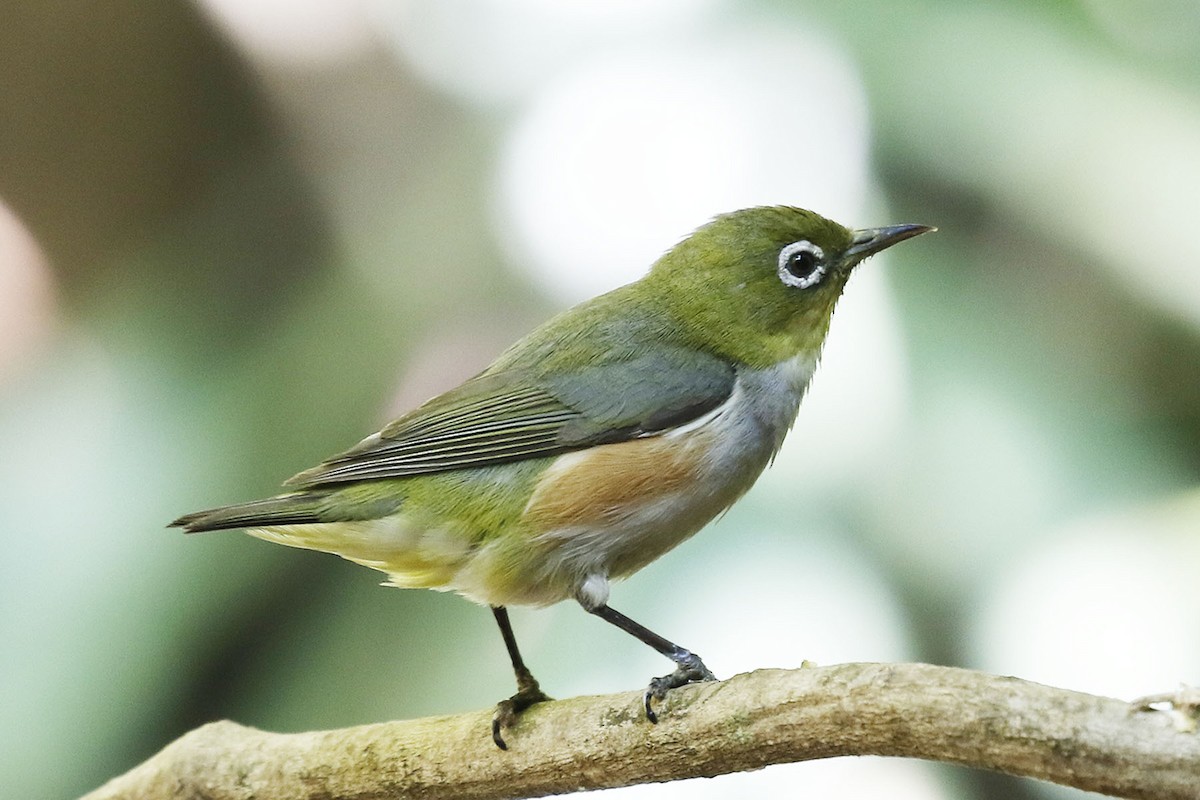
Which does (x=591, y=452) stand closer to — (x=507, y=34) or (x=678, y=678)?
(x=678, y=678)

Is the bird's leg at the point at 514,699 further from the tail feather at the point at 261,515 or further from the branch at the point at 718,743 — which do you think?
the tail feather at the point at 261,515

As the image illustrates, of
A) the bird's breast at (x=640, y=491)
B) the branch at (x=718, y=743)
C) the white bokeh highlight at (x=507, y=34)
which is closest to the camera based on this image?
the branch at (x=718, y=743)

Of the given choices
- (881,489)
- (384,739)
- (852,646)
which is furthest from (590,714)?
(881,489)

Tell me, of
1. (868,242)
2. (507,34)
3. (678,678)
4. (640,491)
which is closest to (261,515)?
(640,491)

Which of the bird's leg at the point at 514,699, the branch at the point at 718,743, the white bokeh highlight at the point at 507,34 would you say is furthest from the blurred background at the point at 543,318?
the branch at the point at 718,743

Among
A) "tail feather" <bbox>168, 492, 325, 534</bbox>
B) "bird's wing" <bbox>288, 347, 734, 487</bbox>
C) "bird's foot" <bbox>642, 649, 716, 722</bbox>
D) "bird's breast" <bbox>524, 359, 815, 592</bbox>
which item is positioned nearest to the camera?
"bird's foot" <bbox>642, 649, 716, 722</bbox>

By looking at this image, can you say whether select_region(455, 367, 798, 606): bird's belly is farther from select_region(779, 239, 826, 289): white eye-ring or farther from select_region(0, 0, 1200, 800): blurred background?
select_region(0, 0, 1200, 800): blurred background

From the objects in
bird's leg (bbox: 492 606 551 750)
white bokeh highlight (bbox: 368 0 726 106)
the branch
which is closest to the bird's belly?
bird's leg (bbox: 492 606 551 750)
